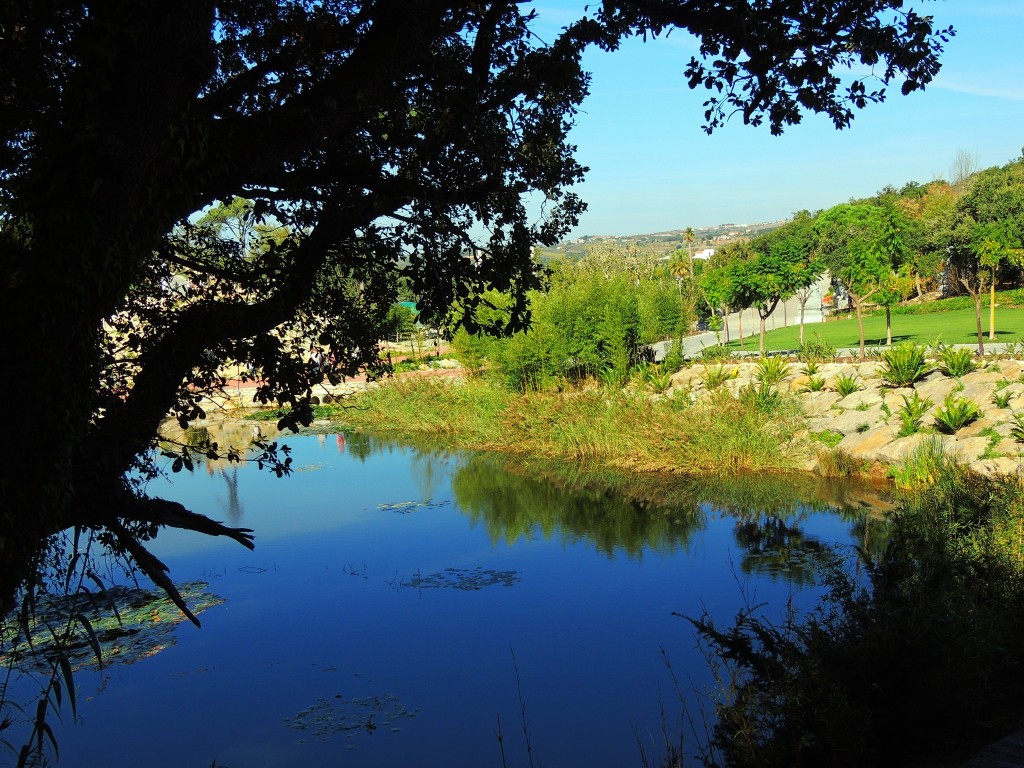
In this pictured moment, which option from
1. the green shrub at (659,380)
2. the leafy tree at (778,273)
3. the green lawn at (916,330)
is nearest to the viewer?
the green shrub at (659,380)

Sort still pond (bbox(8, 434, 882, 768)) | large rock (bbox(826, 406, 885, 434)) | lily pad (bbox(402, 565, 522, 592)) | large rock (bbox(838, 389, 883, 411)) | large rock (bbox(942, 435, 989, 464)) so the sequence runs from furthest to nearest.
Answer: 1. large rock (bbox(838, 389, 883, 411))
2. large rock (bbox(826, 406, 885, 434))
3. large rock (bbox(942, 435, 989, 464))
4. lily pad (bbox(402, 565, 522, 592))
5. still pond (bbox(8, 434, 882, 768))

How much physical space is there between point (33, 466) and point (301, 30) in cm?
305

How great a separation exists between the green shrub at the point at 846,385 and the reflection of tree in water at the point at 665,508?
3.08m

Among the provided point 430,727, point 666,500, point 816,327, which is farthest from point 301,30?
point 816,327

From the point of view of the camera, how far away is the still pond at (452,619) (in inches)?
319


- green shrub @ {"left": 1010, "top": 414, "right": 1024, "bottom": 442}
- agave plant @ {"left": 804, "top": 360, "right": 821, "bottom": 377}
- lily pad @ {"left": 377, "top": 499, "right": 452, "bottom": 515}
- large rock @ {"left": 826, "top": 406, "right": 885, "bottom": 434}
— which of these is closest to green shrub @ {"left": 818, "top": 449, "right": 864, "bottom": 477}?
large rock @ {"left": 826, "top": 406, "right": 885, "bottom": 434}

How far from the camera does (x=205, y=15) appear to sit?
3.36 m

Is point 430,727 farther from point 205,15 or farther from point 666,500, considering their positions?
point 666,500

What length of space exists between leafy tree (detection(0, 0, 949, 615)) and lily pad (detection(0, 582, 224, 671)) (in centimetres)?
510

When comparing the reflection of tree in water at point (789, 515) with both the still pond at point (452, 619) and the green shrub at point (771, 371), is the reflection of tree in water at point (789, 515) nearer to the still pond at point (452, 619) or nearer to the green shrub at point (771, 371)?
the still pond at point (452, 619)

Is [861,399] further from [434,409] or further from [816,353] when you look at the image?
[434,409]

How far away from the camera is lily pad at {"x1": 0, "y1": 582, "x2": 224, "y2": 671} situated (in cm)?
987

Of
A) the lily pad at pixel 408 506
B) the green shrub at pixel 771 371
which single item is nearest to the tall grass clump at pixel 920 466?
the green shrub at pixel 771 371

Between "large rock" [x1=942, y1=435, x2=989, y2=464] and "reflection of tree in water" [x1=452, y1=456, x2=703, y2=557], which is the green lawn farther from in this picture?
"reflection of tree in water" [x1=452, y1=456, x2=703, y2=557]
